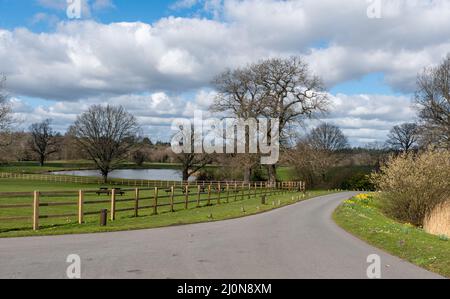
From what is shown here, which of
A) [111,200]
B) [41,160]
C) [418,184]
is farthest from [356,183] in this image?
[41,160]

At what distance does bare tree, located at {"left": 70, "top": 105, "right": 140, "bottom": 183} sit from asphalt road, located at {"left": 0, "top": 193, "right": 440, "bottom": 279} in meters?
62.6

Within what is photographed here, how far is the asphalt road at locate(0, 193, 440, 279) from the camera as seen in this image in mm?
8531

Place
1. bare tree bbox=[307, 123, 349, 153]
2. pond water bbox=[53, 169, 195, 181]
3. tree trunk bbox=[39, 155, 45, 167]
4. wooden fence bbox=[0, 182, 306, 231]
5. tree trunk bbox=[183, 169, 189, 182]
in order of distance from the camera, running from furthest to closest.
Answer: tree trunk bbox=[39, 155, 45, 167]
bare tree bbox=[307, 123, 349, 153]
pond water bbox=[53, 169, 195, 181]
tree trunk bbox=[183, 169, 189, 182]
wooden fence bbox=[0, 182, 306, 231]

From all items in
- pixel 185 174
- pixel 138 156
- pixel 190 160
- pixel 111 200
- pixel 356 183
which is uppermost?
pixel 138 156

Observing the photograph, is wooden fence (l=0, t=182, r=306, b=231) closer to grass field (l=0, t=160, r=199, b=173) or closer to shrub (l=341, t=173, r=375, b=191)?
shrub (l=341, t=173, r=375, b=191)

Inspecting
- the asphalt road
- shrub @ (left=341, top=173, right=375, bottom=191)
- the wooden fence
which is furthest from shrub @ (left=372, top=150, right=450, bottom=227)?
shrub @ (left=341, top=173, right=375, bottom=191)

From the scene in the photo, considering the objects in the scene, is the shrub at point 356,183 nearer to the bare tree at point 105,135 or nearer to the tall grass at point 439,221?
the bare tree at point 105,135

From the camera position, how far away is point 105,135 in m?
77.6

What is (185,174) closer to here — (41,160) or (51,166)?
(51,166)

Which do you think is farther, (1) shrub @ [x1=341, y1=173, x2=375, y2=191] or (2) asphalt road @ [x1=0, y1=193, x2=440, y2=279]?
(1) shrub @ [x1=341, y1=173, x2=375, y2=191]

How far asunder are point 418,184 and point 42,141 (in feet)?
362

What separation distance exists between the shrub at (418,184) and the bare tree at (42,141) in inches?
4200
